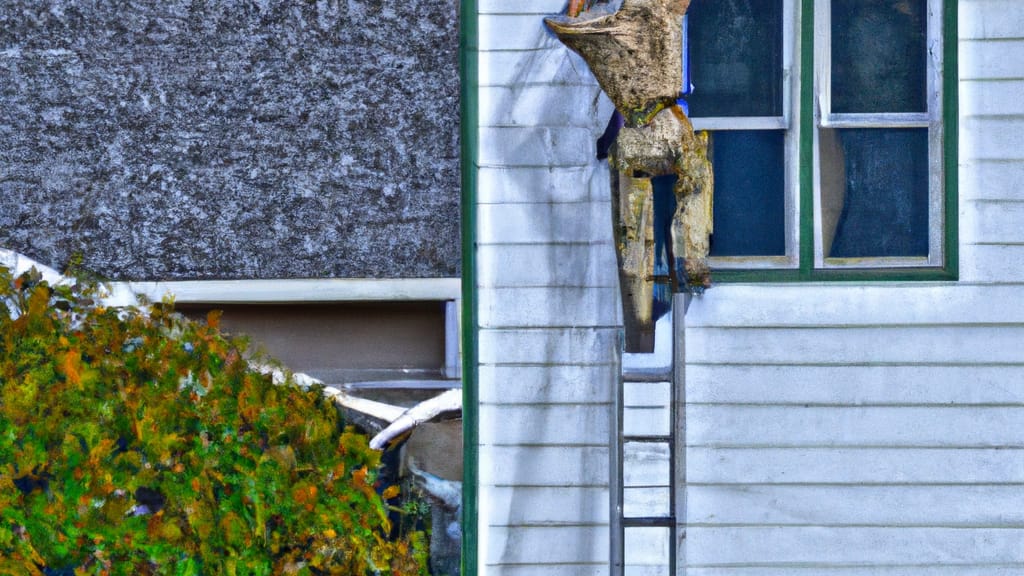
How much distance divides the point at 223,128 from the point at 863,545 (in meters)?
2.93

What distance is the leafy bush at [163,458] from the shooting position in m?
4.16

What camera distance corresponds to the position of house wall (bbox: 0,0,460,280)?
444 centimetres

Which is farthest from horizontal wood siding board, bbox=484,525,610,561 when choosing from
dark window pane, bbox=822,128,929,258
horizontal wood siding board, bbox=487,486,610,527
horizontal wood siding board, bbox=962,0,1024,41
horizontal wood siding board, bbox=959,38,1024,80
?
horizontal wood siding board, bbox=962,0,1024,41

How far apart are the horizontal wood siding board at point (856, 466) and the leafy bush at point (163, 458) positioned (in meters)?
1.19

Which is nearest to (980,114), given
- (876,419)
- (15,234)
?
(876,419)

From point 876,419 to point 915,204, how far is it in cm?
83

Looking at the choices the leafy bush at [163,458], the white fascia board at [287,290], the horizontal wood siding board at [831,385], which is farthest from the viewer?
the white fascia board at [287,290]

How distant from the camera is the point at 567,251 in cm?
427

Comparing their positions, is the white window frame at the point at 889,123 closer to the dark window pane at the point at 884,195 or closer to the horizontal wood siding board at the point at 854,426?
the dark window pane at the point at 884,195

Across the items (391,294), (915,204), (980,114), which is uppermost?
(980,114)

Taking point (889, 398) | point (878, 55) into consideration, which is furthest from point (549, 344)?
point (878, 55)

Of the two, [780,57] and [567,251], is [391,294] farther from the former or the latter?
[780,57]

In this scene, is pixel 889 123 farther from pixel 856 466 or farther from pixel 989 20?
pixel 856 466

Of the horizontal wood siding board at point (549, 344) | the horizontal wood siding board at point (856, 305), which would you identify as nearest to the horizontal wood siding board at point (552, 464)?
the horizontal wood siding board at point (549, 344)
